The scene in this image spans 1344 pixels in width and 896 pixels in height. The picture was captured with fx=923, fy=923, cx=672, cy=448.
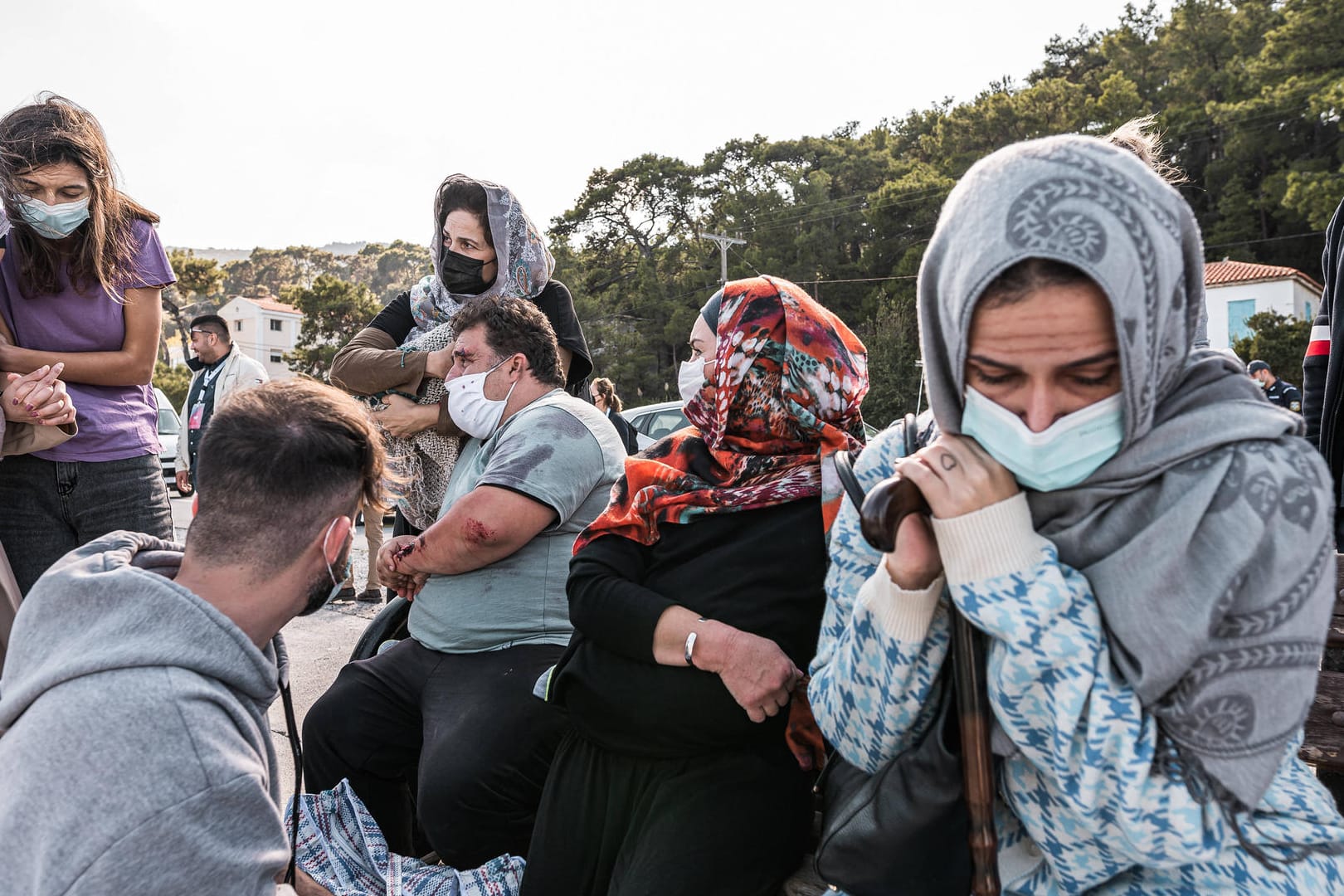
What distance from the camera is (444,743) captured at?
93.4 inches

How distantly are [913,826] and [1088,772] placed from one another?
0.29 m

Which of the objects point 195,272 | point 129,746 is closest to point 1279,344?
point 129,746

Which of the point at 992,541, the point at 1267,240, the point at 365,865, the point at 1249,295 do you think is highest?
the point at 992,541

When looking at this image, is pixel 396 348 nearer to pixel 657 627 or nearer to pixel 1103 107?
pixel 657 627

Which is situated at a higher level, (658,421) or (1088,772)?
(1088,772)

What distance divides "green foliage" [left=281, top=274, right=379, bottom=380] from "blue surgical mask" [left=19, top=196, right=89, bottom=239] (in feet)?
116

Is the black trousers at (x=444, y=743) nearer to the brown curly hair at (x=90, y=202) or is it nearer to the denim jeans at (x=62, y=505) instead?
the denim jeans at (x=62, y=505)

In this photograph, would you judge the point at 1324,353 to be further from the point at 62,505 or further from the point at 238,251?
the point at 238,251

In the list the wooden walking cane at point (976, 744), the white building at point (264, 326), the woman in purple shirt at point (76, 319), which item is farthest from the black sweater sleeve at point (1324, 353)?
the white building at point (264, 326)

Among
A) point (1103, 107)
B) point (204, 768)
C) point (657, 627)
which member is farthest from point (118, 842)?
point (1103, 107)

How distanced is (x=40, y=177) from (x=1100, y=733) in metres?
2.93

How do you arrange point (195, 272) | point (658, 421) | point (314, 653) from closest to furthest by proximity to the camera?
point (314, 653)
point (658, 421)
point (195, 272)

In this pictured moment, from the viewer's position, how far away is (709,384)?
7.73 feet

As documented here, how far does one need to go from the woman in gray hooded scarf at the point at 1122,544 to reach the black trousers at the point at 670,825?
2.14 feet
